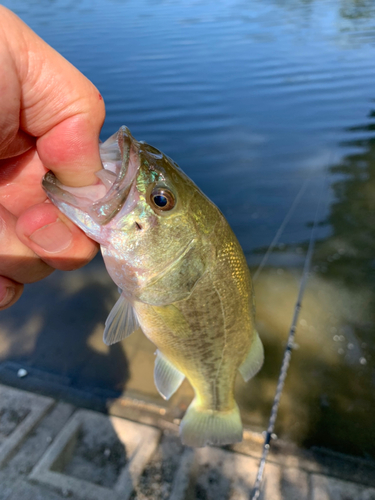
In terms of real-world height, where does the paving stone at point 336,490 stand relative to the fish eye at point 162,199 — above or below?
below

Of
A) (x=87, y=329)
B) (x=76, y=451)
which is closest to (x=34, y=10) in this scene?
(x=87, y=329)

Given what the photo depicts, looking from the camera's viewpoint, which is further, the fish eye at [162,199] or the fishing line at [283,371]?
the fishing line at [283,371]

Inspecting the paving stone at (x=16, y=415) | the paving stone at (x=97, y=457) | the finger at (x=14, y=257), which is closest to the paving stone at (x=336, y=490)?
the paving stone at (x=97, y=457)

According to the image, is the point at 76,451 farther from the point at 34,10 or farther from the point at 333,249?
the point at 34,10

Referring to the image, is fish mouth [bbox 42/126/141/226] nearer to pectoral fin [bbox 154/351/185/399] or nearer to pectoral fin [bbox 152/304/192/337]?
pectoral fin [bbox 152/304/192/337]

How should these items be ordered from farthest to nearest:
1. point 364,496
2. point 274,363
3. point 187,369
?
point 274,363
point 364,496
point 187,369

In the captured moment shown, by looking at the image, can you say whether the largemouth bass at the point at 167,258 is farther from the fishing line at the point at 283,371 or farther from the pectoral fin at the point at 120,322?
the fishing line at the point at 283,371

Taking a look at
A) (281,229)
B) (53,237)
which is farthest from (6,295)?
(281,229)

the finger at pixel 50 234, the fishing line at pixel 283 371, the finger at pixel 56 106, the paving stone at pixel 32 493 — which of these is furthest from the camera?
the fishing line at pixel 283 371

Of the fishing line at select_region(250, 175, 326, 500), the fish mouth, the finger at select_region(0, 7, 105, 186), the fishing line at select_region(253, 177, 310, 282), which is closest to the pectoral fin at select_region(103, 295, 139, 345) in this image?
the fish mouth
